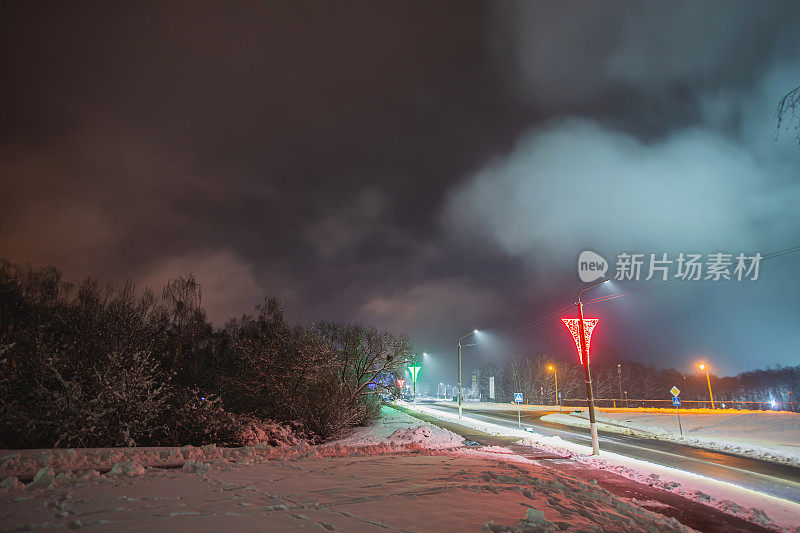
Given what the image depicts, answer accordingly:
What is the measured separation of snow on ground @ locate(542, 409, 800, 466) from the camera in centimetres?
1977

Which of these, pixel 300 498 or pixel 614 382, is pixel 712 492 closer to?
pixel 300 498

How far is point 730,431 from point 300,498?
32.8 m

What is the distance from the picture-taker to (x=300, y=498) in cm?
595

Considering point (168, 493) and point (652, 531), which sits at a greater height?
point (168, 493)

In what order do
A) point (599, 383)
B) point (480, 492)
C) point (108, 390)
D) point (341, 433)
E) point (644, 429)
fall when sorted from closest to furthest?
point (480, 492) → point (108, 390) → point (341, 433) → point (644, 429) → point (599, 383)

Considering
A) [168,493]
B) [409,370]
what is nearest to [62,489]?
[168,493]

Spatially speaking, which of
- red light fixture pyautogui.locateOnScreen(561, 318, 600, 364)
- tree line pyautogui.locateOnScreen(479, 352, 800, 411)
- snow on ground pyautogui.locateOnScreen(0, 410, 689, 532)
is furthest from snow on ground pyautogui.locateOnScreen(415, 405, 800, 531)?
tree line pyautogui.locateOnScreen(479, 352, 800, 411)

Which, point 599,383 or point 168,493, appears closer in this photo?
point 168,493

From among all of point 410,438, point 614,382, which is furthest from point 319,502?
point 614,382

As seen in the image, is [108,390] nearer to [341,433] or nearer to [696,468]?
[341,433]

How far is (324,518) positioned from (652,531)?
5085mm

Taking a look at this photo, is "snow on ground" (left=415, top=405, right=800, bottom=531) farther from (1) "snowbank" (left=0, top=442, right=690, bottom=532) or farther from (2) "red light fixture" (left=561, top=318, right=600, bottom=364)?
(2) "red light fixture" (left=561, top=318, right=600, bottom=364)

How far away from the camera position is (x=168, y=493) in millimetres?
5859

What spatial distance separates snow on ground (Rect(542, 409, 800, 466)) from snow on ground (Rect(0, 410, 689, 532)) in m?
17.3
